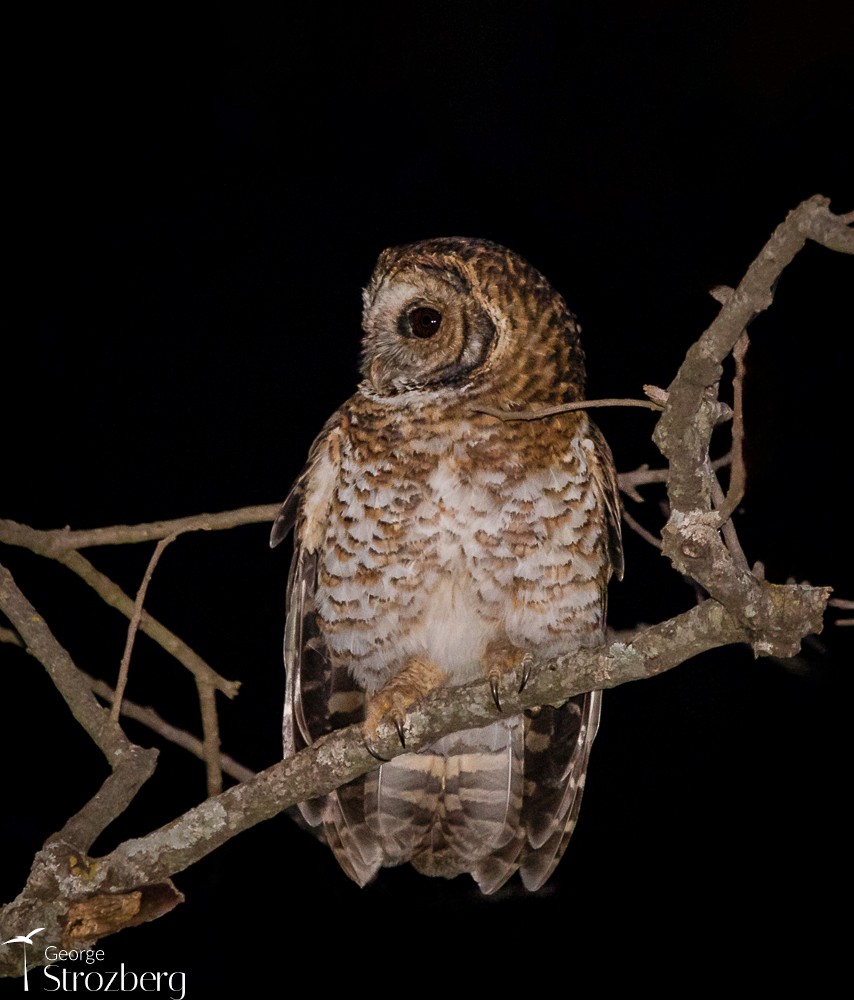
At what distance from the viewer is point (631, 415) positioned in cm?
464

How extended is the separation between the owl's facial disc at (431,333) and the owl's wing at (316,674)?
226 mm

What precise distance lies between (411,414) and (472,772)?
3.09ft

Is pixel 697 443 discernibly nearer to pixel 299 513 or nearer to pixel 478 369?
pixel 478 369

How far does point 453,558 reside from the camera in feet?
7.91

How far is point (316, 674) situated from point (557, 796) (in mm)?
667

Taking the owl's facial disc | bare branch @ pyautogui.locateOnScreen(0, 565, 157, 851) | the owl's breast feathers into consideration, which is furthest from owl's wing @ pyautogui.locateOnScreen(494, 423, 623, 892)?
bare branch @ pyautogui.locateOnScreen(0, 565, 157, 851)

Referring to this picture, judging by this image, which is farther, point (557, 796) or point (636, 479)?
point (557, 796)

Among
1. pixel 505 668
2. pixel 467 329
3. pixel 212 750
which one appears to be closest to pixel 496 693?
pixel 505 668

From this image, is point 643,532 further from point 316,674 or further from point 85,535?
point 85,535

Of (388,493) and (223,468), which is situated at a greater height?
(223,468)

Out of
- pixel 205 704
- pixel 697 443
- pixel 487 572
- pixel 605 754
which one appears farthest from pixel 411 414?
pixel 605 754

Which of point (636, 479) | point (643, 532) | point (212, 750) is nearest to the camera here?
point (643, 532)

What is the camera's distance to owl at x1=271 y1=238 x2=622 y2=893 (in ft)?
7.89

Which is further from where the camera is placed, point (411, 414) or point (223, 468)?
point (223, 468)
